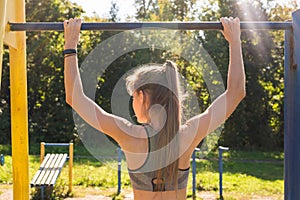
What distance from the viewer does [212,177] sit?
8.30 metres

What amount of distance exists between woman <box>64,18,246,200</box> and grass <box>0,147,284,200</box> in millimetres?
5140

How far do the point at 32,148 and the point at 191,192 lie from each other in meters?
5.13

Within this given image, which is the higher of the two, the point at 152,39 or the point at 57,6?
the point at 57,6

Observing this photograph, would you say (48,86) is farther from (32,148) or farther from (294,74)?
(294,74)

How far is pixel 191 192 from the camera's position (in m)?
7.18

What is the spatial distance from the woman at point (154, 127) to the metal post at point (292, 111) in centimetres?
43

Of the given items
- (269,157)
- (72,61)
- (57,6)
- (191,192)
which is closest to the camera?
(72,61)

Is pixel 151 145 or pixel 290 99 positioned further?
pixel 290 99

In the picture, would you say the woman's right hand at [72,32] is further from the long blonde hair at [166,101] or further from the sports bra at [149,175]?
the sports bra at [149,175]

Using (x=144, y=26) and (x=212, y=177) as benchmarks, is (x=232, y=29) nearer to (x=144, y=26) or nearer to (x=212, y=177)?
(x=144, y=26)

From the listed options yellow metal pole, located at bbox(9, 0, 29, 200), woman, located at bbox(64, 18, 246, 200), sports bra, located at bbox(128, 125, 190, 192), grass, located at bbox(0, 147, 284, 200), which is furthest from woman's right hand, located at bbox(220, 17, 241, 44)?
grass, located at bbox(0, 147, 284, 200)

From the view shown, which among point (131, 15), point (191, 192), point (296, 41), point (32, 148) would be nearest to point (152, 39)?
point (131, 15)

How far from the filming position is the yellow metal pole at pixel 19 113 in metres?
2.56

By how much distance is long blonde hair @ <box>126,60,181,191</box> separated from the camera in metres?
1.76
